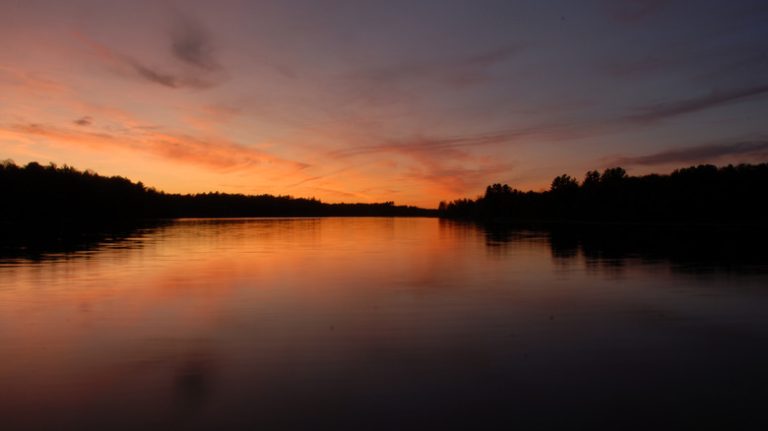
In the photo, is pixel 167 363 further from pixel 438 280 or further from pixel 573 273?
pixel 573 273

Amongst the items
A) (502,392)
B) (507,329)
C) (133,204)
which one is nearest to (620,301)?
(507,329)

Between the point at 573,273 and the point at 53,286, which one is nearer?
the point at 53,286

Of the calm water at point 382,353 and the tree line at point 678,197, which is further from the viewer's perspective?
the tree line at point 678,197

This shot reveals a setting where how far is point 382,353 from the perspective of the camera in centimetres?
1342

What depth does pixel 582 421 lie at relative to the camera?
9.24 meters

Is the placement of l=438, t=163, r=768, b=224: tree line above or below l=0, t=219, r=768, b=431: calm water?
above

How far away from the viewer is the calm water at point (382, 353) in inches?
381

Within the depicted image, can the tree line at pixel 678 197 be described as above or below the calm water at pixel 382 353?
above

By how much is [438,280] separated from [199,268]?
16.6 meters

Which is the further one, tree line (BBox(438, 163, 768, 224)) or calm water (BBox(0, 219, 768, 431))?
tree line (BBox(438, 163, 768, 224))

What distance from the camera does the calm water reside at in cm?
968

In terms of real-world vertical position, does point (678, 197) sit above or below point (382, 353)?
above

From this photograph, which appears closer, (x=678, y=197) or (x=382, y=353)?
(x=382, y=353)

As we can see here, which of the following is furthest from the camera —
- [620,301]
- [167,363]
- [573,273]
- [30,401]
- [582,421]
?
[573,273]
